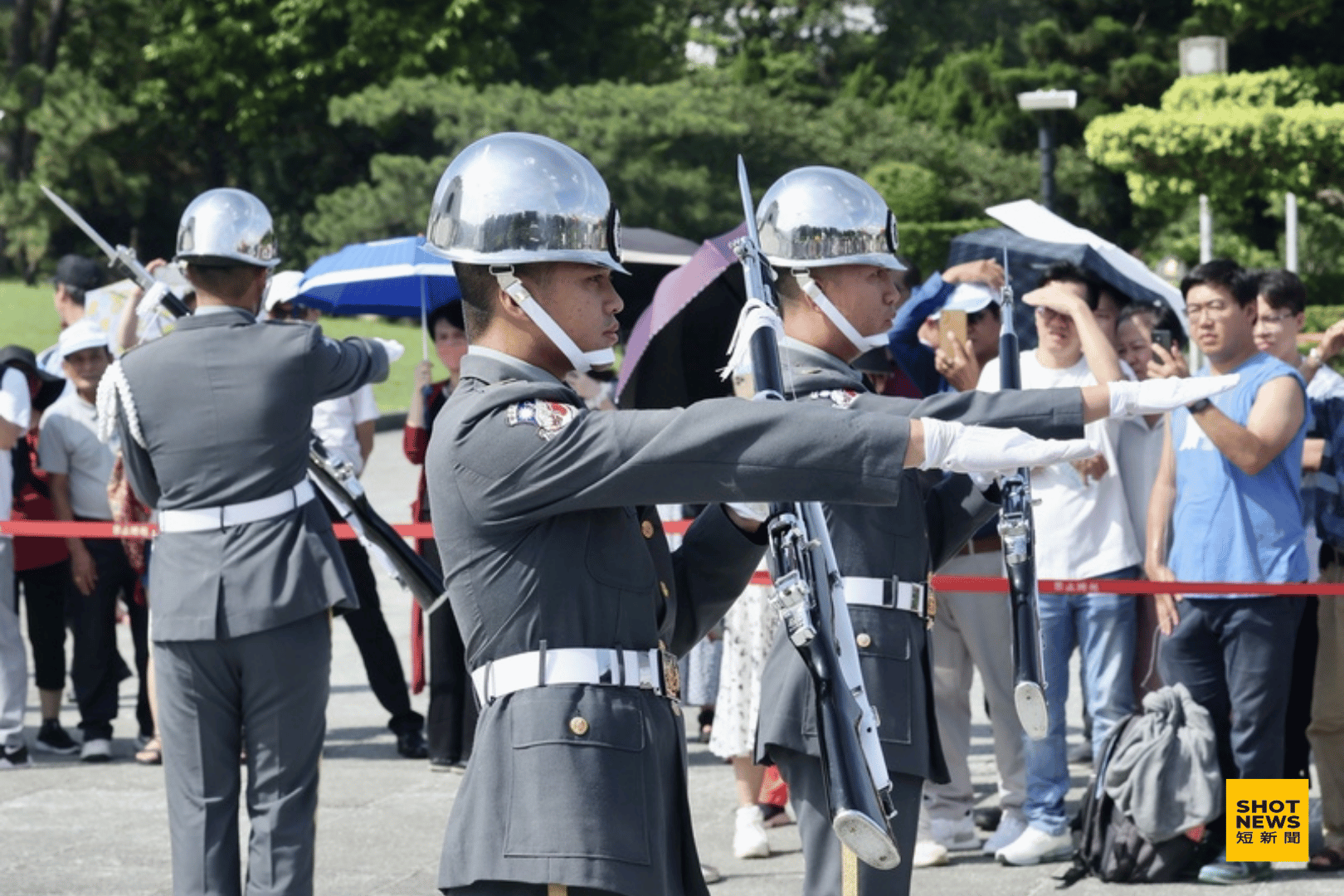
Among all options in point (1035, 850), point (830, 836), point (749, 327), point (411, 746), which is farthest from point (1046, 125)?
point (749, 327)

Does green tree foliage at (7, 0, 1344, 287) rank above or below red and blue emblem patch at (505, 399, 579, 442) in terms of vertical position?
above

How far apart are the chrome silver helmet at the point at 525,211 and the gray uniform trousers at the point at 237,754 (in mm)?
2412

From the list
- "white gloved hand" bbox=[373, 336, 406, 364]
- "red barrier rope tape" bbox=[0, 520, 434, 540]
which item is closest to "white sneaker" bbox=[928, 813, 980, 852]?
"white gloved hand" bbox=[373, 336, 406, 364]

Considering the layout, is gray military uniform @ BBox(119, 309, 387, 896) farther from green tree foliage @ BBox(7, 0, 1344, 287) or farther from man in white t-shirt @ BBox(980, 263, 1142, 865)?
green tree foliage @ BBox(7, 0, 1344, 287)

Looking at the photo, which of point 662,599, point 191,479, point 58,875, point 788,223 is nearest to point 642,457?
point 662,599

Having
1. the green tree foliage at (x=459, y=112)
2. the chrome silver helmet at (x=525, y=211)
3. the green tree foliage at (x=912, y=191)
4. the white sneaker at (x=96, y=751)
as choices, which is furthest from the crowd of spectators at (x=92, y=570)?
the green tree foliage at (x=912, y=191)

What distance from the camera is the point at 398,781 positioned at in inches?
319

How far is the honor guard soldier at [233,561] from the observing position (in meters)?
5.29

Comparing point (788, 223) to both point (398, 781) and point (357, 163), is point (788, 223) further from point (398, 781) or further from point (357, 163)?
point (357, 163)

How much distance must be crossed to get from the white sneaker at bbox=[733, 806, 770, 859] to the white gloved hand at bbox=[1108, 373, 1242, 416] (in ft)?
13.5

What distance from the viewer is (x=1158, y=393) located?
2787 millimetres

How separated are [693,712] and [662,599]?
6362mm

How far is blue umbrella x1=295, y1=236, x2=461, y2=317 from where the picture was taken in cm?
845

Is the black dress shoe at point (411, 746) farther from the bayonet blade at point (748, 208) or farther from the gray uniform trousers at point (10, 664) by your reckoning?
the bayonet blade at point (748, 208)
